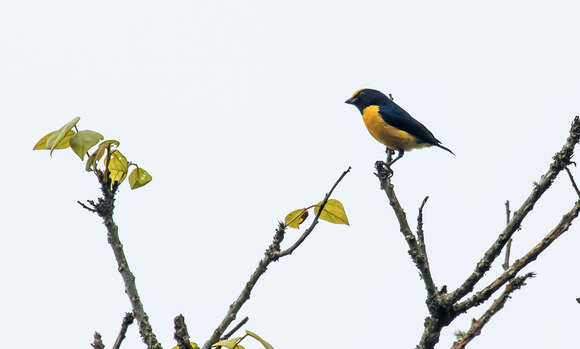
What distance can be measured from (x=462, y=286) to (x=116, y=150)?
163cm

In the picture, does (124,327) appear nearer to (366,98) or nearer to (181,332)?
(181,332)

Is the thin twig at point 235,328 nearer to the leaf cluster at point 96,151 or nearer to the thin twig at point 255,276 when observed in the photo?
the thin twig at point 255,276

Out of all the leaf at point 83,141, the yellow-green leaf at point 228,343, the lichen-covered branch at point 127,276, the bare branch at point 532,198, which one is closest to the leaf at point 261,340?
the yellow-green leaf at point 228,343

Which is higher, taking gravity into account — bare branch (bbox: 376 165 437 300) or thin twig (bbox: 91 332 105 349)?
bare branch (bbox: 376 165 437 300)

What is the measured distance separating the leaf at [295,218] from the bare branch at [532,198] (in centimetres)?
76

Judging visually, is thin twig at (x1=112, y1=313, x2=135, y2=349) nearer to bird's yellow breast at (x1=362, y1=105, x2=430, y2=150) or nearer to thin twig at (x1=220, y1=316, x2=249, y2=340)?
thin twig at (x1=220, y1=316, x2=249, y2=340)

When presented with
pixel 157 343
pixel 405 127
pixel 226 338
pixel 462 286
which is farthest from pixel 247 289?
pixel 405 127

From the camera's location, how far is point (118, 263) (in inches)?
97.3

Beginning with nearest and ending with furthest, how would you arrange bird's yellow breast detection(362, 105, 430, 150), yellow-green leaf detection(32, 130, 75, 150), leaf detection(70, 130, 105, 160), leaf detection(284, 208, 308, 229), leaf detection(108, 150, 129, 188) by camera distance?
leaf detection(70, 130, 105, 160) < yellow-green leaf detection(32, 130, 75, 150) < leaf detection(108, 150, 129, 188) < leaf detection(284, 208, 308, 229) < bird's yellow breast detection(362, 105, 430, 150)

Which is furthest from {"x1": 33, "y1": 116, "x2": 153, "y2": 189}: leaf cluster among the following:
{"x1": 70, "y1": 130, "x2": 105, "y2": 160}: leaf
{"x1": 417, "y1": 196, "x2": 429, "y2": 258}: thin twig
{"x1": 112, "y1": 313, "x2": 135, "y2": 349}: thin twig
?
{"x1": 417, "y1": 196, "x2": 429, "y2": 258}: thin twig

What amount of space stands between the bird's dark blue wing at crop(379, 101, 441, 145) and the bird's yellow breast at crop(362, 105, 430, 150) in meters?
0.06

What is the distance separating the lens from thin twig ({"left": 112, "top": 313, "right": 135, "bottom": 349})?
230cm

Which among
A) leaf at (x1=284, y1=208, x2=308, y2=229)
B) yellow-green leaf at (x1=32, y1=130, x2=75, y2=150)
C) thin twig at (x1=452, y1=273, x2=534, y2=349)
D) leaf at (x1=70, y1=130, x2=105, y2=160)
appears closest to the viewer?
thin twig at (x1=452, y1=273, x2=534, y2=349)

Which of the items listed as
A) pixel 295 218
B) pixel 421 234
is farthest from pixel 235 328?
pixel 421 234
